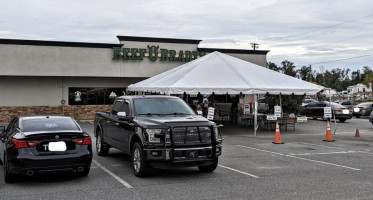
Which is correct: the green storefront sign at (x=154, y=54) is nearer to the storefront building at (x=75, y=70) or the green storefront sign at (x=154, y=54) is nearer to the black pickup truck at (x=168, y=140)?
the storefront building at (x=75, y=70)

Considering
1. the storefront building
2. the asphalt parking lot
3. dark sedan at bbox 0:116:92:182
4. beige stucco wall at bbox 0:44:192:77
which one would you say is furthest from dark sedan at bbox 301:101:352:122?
dark sedan at bbox 0:116:92:182

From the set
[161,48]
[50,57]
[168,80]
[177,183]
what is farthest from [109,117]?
[161,48]

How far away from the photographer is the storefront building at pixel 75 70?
2733 centimetres

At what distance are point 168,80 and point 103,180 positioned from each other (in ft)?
37.9

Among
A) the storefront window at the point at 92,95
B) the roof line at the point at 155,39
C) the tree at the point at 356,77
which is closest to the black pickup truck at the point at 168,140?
the storefront window at the point at 92,95

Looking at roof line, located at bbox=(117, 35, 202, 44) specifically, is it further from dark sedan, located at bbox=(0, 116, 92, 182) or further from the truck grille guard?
the truck grille guard

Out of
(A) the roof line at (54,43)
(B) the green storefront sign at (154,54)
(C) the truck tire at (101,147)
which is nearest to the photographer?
(C) the truck tire at (101,147)

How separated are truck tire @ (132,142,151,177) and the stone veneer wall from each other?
68.2 feet

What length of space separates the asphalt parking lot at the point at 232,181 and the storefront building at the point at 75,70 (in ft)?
55.7

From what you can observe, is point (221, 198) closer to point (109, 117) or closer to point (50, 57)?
point (109, 117)

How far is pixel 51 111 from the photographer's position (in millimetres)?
28562

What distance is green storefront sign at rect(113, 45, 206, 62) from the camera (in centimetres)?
2947

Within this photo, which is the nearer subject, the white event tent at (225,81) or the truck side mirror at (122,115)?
the truck side mirror at (122,115)

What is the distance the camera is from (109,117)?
11406 millimetres
